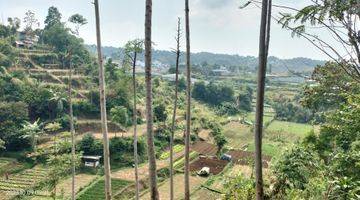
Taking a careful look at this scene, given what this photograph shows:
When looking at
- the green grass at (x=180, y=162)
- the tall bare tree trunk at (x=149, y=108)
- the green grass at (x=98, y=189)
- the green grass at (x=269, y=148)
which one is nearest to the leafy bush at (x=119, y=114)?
the green grass at (x=180, y=162)

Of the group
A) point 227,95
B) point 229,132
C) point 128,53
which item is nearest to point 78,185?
point 128,53

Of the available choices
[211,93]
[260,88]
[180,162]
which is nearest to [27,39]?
[211,93]

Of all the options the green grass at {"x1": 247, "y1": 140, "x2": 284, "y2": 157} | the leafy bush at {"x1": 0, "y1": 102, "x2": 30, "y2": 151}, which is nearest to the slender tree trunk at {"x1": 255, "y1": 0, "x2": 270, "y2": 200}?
the leafy bush at {"x1": 0, "y1": 102, "x2": 30, "y2": 151}

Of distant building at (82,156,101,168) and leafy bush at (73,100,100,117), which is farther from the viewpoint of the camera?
leafy bush at (73,100,100,117)

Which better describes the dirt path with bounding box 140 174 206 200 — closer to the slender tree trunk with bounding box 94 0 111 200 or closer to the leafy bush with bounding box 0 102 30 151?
the leafy bush with bounding box 0 102 30 151

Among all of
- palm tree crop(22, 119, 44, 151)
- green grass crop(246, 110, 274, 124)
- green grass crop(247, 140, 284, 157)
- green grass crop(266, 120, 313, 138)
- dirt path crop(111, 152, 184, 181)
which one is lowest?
green grass crop(247, 140, 284, 157)

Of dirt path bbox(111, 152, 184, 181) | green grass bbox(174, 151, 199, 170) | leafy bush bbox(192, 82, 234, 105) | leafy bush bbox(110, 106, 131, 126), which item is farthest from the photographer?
leafy bush bbox(192, 82, 234, 105)
